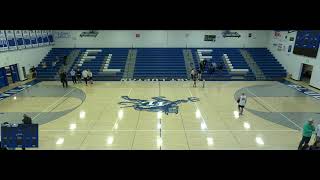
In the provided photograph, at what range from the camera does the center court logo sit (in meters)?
12.8

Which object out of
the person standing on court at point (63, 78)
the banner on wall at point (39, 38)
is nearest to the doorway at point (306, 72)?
the person standing on court at point (63, 78)

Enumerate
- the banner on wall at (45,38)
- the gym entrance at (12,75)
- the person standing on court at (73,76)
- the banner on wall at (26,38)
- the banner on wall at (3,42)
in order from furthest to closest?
the banner on wall at (45,38) < the banner on wall at (26,38) < the person standing on court at (73,76) < the gym entrance at (12,75) < the banner on wall at (3,42)

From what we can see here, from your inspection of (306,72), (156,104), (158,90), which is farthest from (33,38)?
(306,72)

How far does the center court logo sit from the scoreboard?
34.6 feet

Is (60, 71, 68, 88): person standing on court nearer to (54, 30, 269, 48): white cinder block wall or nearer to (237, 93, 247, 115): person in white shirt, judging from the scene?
(54, 30, 269, 48): white cinder block wall

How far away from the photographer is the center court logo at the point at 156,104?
12812 mm

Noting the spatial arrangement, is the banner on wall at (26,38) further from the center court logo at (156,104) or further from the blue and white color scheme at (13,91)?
the center court logo at (156,104)

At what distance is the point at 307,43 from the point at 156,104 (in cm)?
1379

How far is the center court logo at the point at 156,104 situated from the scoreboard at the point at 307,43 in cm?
1055

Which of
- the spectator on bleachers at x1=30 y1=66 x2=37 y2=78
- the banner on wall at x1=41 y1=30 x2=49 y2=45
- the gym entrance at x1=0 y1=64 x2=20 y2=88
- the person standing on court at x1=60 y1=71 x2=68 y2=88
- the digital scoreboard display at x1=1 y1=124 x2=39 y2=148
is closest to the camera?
the digital scoreboard display at x1=1 y1=124 x2=39 y2=148

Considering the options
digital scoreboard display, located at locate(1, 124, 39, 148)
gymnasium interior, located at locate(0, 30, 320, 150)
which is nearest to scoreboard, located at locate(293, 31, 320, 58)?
gymnasium interior, located at locate(0, 30, 320, 150)
